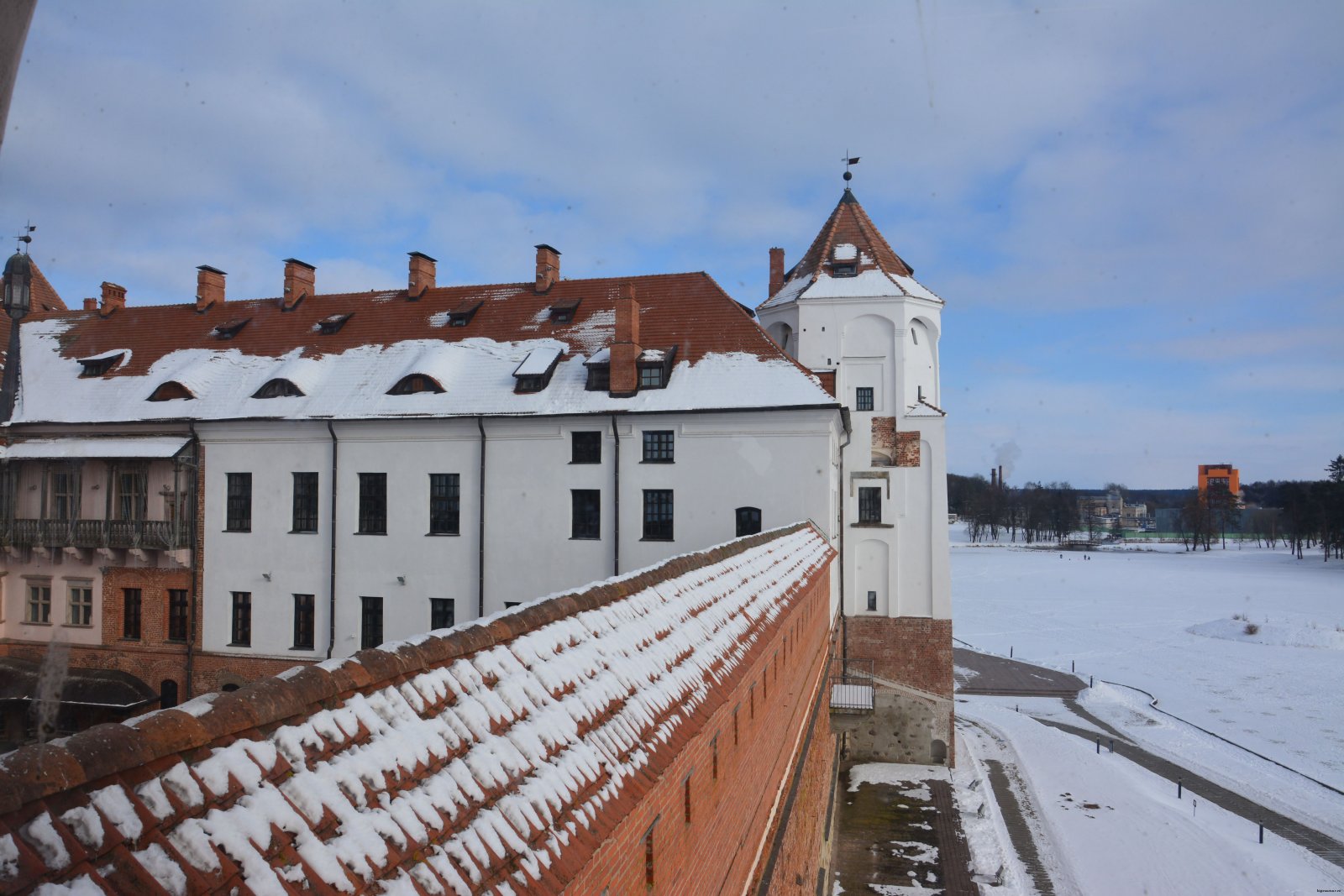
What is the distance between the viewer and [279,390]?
20.6 meters

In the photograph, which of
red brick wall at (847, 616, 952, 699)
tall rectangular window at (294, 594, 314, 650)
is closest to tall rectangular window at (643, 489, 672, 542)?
red brick wall at (847, 616, 952, 699)

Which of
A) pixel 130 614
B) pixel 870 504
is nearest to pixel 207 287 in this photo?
pixel 130 614

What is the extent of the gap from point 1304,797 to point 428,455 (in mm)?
24601

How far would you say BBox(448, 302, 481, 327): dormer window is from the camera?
21.8m

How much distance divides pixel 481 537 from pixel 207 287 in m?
12.9

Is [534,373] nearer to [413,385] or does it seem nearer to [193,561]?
[413,385]

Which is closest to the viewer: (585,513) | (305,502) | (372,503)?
(585,513)

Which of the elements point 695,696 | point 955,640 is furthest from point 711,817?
point 955,640

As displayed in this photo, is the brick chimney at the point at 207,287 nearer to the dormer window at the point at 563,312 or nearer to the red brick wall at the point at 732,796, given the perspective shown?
the dormer window at the point at 563,312

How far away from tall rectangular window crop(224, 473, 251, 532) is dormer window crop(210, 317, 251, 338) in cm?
485

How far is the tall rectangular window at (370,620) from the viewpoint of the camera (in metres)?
19.5

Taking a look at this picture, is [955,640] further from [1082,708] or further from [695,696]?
[695,696]

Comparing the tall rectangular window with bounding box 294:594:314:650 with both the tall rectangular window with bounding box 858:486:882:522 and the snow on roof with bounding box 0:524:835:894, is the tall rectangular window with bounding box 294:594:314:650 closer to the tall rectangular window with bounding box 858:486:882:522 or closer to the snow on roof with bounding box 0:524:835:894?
the tall rectangular window with bounding box 858:486:882:522

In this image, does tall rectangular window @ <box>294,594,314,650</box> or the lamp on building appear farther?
the lamp on building
